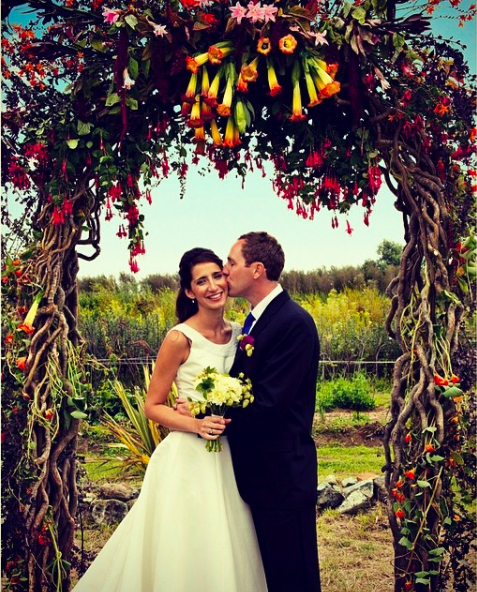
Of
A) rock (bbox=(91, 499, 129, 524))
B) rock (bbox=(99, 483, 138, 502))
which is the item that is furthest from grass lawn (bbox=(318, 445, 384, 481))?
rock (bbox=(91, 499, 129, 524))

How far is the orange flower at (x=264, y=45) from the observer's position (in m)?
3.13

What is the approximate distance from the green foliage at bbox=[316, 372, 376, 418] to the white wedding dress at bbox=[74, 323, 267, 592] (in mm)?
4546

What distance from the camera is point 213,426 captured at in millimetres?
3025

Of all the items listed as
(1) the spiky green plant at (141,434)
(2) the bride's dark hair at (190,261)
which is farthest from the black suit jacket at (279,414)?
(1) the spiky green plant at (141,434)

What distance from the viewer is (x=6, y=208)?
12.1 feet

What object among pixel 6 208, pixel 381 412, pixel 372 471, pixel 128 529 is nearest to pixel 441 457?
pixel 128 529

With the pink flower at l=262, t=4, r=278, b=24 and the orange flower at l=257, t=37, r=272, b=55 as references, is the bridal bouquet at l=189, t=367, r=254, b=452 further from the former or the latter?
the pink flower at l=262, t=4, r=278, b=24

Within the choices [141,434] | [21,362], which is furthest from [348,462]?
[21,362]

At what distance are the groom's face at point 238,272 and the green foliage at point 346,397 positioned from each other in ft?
15.5

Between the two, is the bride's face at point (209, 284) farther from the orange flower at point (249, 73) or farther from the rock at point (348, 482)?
the rock at point (348, 482)

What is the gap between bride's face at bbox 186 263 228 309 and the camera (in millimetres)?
3281

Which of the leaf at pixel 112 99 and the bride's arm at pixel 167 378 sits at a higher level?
the leaf at pixel 112 99

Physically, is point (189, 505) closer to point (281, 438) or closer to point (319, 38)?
point (281, 438)

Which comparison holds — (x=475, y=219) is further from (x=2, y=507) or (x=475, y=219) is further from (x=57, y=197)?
(x=2, y=507)
